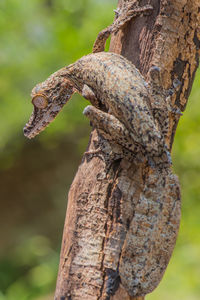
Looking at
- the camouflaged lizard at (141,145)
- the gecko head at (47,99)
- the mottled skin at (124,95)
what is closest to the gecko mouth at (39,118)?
the gecko head at (47,99)

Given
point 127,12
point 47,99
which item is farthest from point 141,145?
point 47,99

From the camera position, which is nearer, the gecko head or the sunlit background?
the gecko head

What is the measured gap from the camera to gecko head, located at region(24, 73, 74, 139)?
404 cm

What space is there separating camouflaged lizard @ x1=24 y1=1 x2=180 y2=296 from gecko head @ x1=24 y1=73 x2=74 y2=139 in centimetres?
68

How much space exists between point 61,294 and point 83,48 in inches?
149

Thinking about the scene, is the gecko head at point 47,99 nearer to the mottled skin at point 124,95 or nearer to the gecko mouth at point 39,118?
the gecko mouth at point 39,118

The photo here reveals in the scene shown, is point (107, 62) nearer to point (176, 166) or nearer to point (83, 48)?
point (83, 48)

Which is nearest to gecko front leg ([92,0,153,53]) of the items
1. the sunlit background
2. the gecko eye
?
the gecko eye

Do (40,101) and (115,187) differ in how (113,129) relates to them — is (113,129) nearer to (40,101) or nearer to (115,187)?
(115,187)

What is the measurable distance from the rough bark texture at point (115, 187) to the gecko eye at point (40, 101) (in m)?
0.96

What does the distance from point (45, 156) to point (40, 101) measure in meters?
5.19

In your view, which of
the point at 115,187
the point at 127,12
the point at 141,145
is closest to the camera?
the point at 141,145

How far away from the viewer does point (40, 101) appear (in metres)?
4.09

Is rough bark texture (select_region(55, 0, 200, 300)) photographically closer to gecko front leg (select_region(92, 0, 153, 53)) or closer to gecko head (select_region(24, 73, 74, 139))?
gecko front leg (select_region(92, 0, 153, 53))
